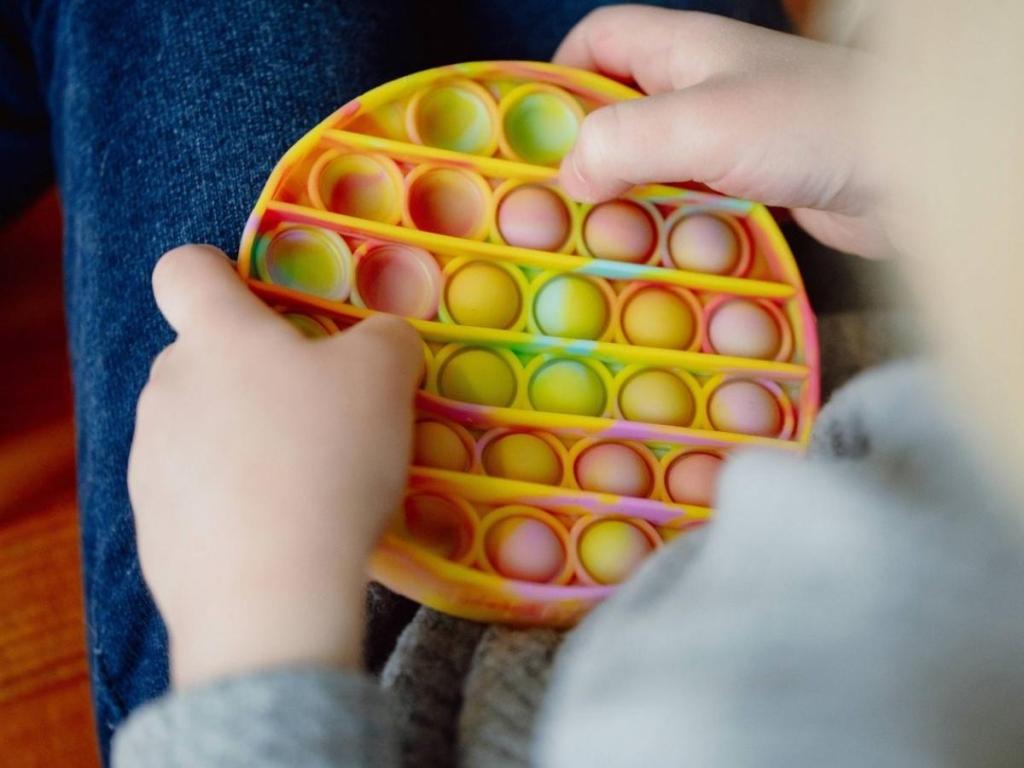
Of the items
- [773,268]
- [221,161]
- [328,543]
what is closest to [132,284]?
[221,161]

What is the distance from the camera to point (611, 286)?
0.43 metres

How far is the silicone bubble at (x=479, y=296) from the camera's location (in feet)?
1.35

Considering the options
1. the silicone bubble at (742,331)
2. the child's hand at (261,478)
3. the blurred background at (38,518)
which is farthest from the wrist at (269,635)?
the blurred background at (38,518)

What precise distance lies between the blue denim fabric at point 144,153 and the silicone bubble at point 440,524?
4.7 inches

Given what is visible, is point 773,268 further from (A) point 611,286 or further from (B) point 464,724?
(B) point 464,724

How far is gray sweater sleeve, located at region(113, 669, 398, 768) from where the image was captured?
0.94 feet

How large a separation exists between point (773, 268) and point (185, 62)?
0.95 feet

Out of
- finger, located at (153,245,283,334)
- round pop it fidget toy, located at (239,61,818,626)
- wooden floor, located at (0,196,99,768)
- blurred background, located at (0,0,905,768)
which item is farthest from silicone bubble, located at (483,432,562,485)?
wooden floor, located at (0,196,99,768)

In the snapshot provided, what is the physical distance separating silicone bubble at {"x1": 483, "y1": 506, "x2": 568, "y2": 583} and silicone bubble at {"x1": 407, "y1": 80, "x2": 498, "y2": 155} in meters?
0.17

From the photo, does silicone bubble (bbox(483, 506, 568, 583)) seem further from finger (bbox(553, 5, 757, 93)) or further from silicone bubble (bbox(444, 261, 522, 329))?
finger (bbox(553, 5, 757, 93))

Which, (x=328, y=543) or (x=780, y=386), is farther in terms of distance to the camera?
(x=780, y=386)

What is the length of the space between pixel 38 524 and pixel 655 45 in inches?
22.7

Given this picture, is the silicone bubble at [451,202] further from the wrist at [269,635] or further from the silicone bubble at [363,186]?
the wrist at [269,635]

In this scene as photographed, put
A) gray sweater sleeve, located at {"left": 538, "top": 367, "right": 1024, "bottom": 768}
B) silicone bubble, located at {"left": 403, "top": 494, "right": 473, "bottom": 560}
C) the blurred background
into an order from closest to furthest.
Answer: gray sweater sleeve, located at {"left": 538, "top": 367, "right": 1024, "bottom": 768} < silicone bubble, located at {"left": 403, "top": 494, "right": 473, "bottom": 560} < the blurred background
